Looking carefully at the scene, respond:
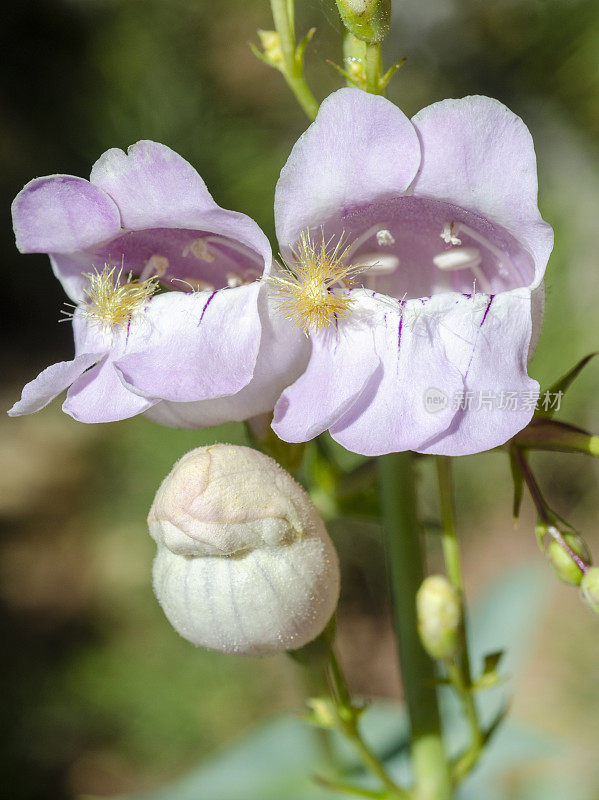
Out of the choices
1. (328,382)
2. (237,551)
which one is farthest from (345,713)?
(328,382)

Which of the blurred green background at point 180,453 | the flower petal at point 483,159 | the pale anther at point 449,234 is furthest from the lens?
the blurred green background at point 180,453

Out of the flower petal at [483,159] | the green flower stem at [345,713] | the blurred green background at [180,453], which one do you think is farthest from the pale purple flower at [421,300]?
the blurred green background at [180,453]

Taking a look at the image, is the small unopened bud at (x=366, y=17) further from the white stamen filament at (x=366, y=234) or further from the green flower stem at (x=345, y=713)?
the green flower stem at (x=345, y=713)

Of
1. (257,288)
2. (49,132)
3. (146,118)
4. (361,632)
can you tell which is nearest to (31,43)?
(49,132)

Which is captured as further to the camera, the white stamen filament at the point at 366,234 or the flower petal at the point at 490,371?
the white stamen filament at the point at 366,234

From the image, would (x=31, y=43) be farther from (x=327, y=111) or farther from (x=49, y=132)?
(x=327, y=111)

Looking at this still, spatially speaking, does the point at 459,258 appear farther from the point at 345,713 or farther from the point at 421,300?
the point at 345,713

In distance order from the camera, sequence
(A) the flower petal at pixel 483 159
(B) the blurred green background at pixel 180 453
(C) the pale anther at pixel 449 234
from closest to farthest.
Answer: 1. (A) the flower petal at pixel 483 159
2. (C) the pale anther at pixel 449 234
3. (B) the blurred green background at pixel 180 453

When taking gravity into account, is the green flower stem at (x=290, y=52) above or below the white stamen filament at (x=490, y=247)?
above
